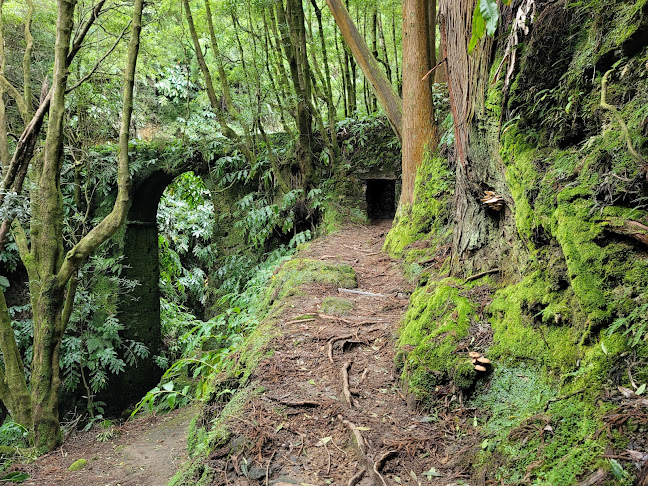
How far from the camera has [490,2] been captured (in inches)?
34.8

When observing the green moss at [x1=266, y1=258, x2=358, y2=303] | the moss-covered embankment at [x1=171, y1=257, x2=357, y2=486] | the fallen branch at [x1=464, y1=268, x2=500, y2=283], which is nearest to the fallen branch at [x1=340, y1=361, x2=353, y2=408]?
the moss-covered embankment at [x1=171, y1=257, x2=357, y2=486]

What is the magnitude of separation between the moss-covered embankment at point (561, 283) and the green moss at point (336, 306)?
0.90 metres

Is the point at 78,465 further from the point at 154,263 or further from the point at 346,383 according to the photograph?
the point at 154,263

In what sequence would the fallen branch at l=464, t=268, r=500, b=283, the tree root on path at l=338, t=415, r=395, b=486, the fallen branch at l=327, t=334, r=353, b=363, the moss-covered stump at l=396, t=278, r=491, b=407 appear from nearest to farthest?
the tree root on path at l=338, t=415, r=395, b=486
the moss-covered stump at l=396, t=278, r=491, b=407
the fallen branch at l=464, t=268, r=500, b=283
the fallen branch at l=327, t=334, r=353, b=363

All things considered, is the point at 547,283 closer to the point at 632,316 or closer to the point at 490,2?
the point at 632,316

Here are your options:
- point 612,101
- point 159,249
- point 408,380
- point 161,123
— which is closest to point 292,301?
point 408,380

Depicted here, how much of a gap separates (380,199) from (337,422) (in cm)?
796

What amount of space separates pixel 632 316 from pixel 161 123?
14387 millimetres

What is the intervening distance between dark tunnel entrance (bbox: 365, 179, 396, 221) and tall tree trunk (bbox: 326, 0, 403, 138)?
2.42m

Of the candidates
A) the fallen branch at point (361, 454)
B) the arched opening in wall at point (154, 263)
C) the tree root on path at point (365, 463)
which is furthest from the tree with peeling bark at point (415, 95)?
the arched opening in wall at point (154, 263)

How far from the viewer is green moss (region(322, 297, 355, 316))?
3683mm

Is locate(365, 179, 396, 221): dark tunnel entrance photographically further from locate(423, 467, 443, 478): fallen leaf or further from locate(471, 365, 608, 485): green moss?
locate(423, 467, 443, 478): fallen leaf

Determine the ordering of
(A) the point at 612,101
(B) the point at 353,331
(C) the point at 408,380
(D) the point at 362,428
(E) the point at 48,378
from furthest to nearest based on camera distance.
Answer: (E) the point at 48,378 < (B) the point at 353,331 < (C) the point at 408,380 < (D) the point at 362,428 < (A) the point at 612,101

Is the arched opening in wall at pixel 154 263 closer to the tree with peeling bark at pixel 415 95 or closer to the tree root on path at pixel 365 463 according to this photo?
the tree with peeling bark at pixel 415 95
